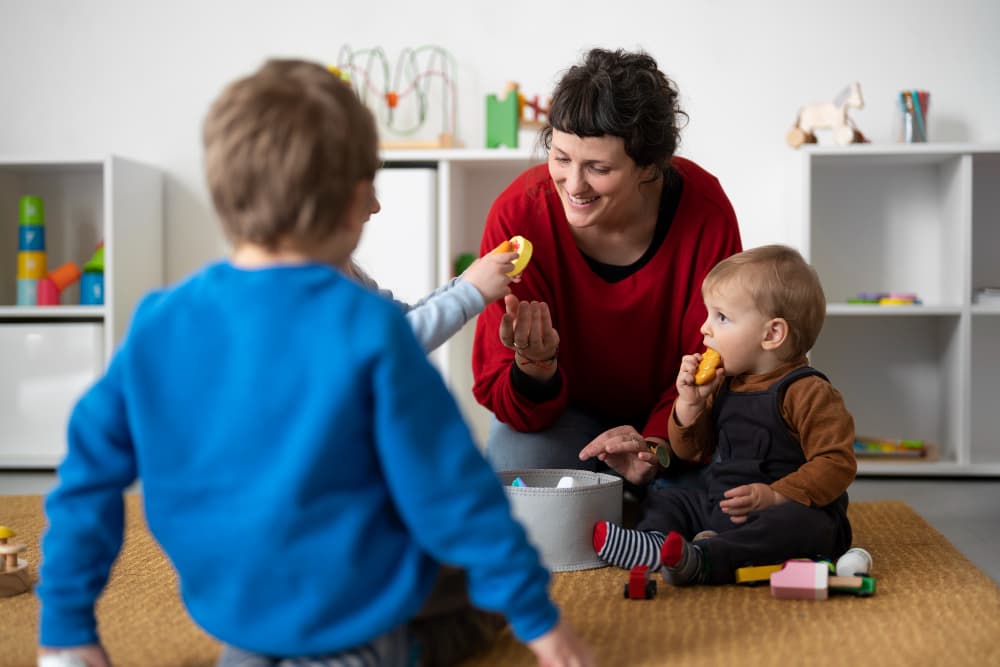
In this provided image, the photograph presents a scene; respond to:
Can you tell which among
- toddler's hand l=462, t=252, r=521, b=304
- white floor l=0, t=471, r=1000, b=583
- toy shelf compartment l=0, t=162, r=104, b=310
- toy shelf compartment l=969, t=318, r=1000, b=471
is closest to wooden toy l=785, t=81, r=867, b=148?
toy shelf compartment l=969, t=318, r=1000, b=471

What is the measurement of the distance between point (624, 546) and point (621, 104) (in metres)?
0.65

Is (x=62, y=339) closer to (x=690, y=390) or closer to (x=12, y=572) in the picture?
(x=12, y=572)

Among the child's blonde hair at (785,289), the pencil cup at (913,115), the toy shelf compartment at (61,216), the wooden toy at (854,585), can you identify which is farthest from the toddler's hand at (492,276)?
the toy shelf compartment at (61,216)

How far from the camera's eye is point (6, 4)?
10.6 feet

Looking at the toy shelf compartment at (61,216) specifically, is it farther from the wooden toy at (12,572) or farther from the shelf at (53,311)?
the wooden toy at (12,572)

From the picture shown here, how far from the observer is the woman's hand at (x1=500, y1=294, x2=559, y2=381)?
157 cm

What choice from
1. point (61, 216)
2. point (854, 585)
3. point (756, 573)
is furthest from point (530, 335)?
point (61, 216)

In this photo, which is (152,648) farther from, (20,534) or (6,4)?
(6,4)

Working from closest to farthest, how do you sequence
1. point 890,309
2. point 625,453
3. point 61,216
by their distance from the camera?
point 625,453 < point 890,309 < point 61,216

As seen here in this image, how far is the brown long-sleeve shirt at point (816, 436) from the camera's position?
4.86 ft

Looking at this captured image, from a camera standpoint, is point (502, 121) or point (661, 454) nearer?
point (661, 454)

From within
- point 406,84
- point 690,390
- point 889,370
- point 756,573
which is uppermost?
point 406,84

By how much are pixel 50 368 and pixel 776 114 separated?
211 cm

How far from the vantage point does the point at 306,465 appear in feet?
2.80
